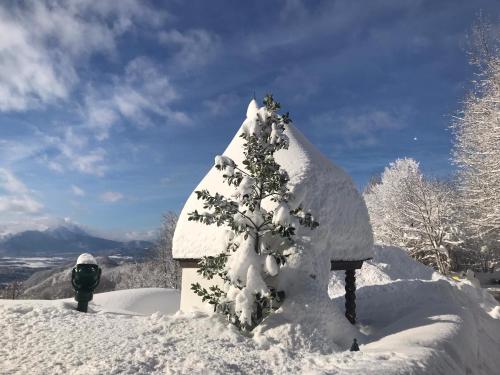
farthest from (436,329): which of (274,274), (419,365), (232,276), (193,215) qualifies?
(193,215)

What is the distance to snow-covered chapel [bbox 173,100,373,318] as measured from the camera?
873cm

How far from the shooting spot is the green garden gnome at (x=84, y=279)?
7852 mm

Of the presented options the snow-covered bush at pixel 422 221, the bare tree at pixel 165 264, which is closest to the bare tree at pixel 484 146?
the snow-covered bush at pixel 422 221

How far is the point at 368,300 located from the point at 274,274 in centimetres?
597

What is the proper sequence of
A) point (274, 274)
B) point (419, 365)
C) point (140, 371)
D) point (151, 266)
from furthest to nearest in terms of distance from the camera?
point (151, 266)
point (274, 274)
point (419, 365)
point (140, 371)

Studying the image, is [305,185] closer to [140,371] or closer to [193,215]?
[193,215]

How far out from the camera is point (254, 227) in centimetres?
739

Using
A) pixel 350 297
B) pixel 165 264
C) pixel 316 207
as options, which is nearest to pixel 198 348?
pixel 316 207

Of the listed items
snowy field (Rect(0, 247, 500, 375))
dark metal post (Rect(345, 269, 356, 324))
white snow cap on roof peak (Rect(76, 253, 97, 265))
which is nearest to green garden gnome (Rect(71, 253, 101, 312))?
white snow cap on roof peak (Rect(76, 253, 97, 265))

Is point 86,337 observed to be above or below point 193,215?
below

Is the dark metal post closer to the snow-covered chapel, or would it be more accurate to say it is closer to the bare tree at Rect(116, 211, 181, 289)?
the snow-covered chapel

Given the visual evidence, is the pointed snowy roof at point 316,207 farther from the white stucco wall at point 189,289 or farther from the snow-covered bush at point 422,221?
the snow-covered bush at point 422,221

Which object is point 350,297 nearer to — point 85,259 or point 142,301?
point 85,259

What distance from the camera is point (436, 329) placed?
7457 mm
